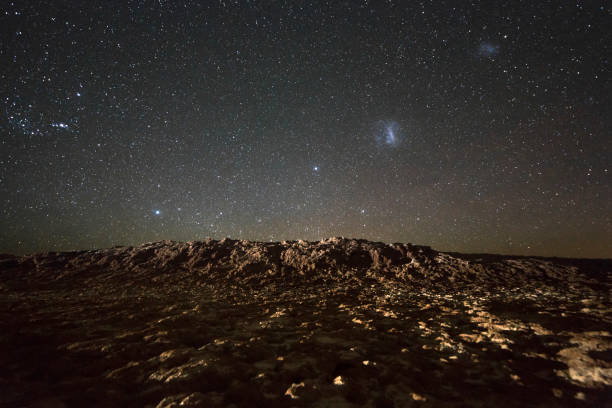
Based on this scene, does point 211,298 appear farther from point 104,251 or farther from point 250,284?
point 104,251

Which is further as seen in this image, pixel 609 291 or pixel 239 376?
pixel 609 291

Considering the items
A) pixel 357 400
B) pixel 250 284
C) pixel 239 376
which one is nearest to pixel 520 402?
pixel 357 400

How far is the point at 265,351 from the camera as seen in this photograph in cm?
618

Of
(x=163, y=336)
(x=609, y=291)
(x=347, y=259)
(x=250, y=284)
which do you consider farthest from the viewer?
(x=347, y=259)

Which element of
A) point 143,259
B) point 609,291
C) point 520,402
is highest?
point 609,291

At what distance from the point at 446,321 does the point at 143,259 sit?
25158 millimetres

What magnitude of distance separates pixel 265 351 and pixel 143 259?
2287 cm

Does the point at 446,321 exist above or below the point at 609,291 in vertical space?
below

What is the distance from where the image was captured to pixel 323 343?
662 centimetres

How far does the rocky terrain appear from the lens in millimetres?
4418

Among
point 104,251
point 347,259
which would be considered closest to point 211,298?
point 347,259

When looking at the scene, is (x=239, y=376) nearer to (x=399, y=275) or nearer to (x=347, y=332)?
(x=347, y=332)

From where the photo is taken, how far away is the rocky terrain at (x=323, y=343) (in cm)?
442

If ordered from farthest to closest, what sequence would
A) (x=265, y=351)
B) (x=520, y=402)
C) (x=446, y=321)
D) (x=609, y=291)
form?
(x=609, y=291) → (x=446, y=321) → (x=265, y=351) → (x=520, y=402)
